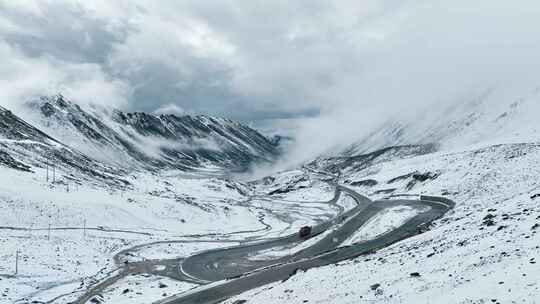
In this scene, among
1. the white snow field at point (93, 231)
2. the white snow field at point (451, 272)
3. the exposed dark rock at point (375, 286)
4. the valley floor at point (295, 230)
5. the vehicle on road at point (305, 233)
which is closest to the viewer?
the white snow field at point (451, 272)

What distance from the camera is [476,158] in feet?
398

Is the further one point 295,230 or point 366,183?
point 366,183

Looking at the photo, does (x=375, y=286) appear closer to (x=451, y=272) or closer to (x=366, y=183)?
(x=451, y=272)

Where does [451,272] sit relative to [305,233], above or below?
below

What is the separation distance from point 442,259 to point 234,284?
23210mm

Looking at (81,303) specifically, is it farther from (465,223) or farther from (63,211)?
(63,211)

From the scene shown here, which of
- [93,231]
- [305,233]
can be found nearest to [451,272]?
[305,233]

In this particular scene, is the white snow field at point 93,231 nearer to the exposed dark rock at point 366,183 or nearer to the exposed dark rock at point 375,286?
the exposed dark rock at point 375,286

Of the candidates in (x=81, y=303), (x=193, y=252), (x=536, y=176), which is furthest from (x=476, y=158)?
(x=81, y=303)

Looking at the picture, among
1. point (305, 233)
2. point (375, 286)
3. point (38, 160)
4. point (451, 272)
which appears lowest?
point (375, 286)

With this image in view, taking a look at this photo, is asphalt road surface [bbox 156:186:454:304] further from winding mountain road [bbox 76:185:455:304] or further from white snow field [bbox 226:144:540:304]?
white snow field [bbox 226:144:540:304]

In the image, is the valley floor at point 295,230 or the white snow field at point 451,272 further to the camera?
the valley floor at point 295,230

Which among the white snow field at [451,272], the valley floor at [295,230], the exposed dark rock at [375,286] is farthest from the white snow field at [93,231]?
the exposed dark rock at [375,286]

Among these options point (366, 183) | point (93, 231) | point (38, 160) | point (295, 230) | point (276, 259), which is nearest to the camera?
point (276, 259)
